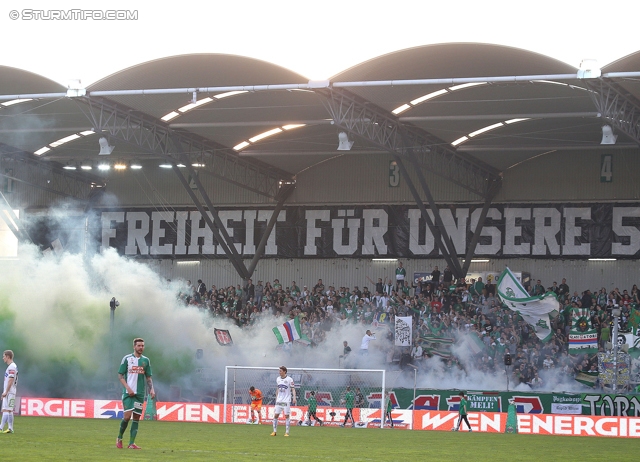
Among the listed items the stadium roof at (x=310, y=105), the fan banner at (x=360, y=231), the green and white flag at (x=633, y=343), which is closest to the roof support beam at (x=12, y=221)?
the fan banner at (x=360, y=231)

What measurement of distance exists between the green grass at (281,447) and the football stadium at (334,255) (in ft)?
0.83

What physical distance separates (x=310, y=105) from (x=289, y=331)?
907 centimetres

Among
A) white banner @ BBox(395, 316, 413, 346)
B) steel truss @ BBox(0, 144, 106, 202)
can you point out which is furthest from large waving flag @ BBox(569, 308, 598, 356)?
steel truss @ BBox(0, 144, 106, 202)

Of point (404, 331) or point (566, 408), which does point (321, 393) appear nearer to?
point (404, 331)

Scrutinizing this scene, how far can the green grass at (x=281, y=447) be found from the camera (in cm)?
1509

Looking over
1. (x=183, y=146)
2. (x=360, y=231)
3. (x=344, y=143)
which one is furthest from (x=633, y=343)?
(x=183, y=146)

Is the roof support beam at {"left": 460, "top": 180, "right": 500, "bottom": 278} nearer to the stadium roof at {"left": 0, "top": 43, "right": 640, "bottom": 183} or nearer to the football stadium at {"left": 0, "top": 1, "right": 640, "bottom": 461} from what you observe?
the football stadium at {"left": 0, "top": 1, "right": 640, "bottom": 461}

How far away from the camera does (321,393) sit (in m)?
33.2

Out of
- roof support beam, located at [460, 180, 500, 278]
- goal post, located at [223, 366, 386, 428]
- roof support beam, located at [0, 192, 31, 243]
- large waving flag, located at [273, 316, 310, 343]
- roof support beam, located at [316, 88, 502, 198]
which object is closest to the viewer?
goal post, located at [223, 366, 386, 428]

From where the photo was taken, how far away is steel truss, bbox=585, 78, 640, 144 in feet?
92.1

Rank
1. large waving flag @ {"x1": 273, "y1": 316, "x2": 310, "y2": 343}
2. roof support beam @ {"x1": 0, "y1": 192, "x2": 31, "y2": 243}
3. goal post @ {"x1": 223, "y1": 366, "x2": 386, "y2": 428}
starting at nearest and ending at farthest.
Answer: goal post @ {"x1": 223, "y1": 366, "x2": 386, "y2": 428} < large waving flag @ {"x1": 273, "y1": 316, "x2": 310, "y2": 343} < roof support beam @ {"x1": 0, "y1": 192, "x2": 31, "y2": 243}

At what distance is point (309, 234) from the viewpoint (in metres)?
46.9

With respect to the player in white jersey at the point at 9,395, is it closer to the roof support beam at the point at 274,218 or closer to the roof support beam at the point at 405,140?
the roof support beam at the point at 405,140

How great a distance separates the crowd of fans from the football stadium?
0.12 metres
